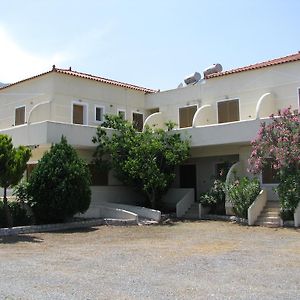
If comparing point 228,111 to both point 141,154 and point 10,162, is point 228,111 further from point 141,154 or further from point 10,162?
point 10,162

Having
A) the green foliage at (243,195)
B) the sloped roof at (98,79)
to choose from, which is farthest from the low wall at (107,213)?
the sloped roof at (98,79)

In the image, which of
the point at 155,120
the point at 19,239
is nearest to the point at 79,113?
the point at 155,120

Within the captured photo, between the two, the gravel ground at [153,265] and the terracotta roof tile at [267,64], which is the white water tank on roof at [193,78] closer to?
the terracotta roof tile at [267,64]

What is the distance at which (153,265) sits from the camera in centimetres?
1073

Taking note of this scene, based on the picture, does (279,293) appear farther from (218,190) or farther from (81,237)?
(218,190)

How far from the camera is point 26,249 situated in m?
13.6

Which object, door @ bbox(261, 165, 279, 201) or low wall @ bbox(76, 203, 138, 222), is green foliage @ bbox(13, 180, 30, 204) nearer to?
low wall @ bbox(76, 203, 138, 222)

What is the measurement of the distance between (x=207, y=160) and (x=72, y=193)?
1035 centimetres

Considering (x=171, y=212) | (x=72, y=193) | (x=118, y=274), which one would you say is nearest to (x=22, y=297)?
(x=118, y=274)

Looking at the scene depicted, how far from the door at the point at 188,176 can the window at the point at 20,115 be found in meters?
9.69

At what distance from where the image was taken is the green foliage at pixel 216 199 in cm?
2264

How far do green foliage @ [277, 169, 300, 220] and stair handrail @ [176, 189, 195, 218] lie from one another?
6007 mm

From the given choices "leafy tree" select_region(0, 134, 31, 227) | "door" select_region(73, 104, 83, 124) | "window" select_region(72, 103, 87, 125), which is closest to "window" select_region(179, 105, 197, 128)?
"window" select_region(72, 103, 87, 125)

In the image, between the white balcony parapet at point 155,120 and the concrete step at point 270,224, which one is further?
the white balcony parapet at point 155,120
